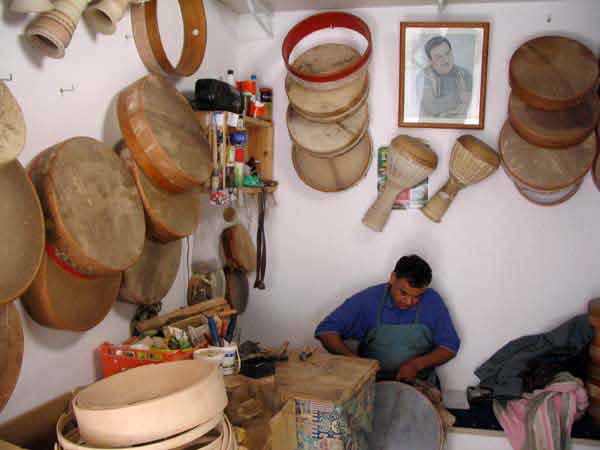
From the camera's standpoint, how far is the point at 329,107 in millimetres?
3102

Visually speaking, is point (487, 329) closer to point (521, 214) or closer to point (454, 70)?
point (521, 214)

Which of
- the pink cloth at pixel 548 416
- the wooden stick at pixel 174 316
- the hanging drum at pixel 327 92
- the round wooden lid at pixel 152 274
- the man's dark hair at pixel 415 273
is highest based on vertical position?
the hanging drum at pixel 327 92

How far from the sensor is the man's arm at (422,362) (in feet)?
9.85

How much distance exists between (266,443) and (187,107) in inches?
56.1

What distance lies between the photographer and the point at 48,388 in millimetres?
1866

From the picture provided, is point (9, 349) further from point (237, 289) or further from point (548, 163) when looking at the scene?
point (548, 163)

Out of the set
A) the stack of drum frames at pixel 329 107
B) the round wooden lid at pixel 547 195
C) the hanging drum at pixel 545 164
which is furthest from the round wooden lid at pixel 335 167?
the round wooden lid at pixel 547 195

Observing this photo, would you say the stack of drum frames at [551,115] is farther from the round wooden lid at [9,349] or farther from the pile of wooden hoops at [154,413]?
the round wooden lid at [9,349]

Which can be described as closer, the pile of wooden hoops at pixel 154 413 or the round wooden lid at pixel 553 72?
the pile of wooden hoops at pixel 154 413

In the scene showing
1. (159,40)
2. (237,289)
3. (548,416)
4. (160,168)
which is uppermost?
(159,40)

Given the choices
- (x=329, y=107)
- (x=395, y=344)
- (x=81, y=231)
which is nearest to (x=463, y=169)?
(x=329, y=107)

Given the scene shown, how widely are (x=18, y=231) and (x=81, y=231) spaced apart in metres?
0.21

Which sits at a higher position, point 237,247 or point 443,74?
point 443,74

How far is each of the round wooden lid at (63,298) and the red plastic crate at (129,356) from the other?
0.53 feet
